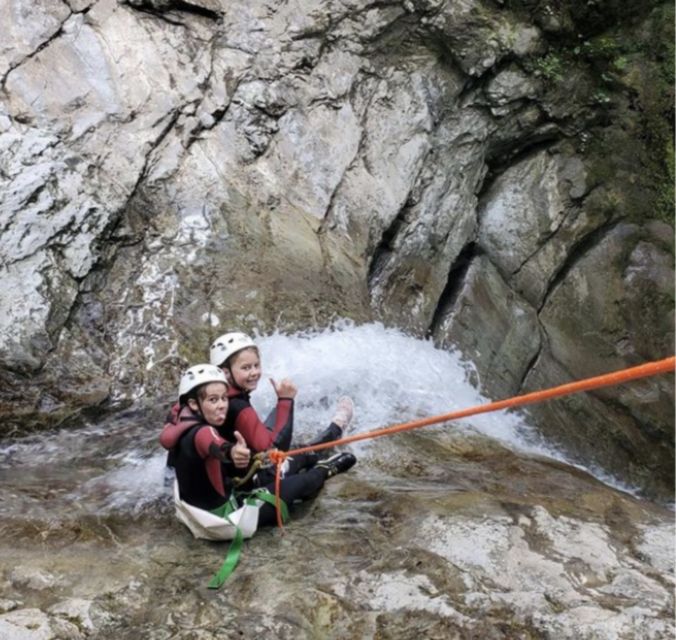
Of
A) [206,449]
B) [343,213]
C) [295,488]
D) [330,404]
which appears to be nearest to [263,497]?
[295,488]

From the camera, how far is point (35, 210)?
22.9 feet

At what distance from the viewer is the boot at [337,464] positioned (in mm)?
5445

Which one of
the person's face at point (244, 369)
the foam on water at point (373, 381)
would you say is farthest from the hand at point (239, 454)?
the foam on water at point (373, 381)

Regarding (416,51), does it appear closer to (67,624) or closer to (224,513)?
(224,513)

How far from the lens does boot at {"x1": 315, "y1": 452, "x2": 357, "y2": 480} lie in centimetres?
545

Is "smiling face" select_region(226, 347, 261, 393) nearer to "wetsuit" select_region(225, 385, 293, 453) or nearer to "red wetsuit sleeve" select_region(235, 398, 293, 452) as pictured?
"wetsuit" select_region(225, 385, 293, 453)

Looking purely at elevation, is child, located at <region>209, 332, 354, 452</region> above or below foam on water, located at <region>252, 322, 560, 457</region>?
above

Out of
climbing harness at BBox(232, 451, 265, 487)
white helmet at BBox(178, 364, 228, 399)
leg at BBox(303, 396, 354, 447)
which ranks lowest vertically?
leg at BBox(303, 396, 354, 447)

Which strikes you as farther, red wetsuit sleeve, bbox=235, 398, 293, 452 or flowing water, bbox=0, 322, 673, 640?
red wetsuit sleeve, bbox=235, 398, 293, 452

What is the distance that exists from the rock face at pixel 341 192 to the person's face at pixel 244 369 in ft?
6.43

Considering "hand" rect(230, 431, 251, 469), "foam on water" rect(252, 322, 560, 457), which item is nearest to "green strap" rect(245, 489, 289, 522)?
"hand" rect(230, 431, 251, 469)

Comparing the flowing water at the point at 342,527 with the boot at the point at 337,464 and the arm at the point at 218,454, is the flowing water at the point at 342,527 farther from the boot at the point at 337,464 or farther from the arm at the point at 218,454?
the arm at the point at 218,454

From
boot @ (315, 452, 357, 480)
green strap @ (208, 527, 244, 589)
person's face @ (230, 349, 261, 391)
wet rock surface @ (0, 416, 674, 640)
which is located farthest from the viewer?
boot @ (315, 452, 357, 480)

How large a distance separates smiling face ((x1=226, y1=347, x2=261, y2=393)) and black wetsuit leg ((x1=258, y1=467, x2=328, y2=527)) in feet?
2.40
